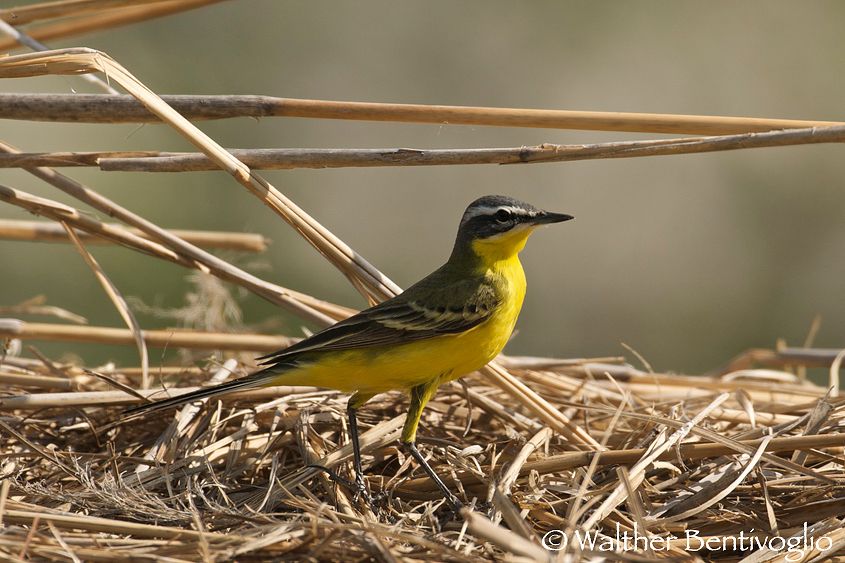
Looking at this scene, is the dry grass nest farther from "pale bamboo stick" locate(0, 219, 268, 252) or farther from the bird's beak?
the bird's beak

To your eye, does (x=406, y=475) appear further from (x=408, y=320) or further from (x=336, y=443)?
(x=408, y=320)

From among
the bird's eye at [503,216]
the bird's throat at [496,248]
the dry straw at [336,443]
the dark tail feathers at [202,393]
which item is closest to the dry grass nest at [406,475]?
the dry straw at [336,443]

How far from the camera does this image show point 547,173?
40.5 ft

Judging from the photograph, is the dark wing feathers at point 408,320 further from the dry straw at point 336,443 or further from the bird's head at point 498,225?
the bird's head at point 498,225

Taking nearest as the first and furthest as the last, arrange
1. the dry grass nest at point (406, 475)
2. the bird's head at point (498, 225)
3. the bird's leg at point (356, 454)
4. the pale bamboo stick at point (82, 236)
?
the dry grass nest at point (406, 475)
the bird's leg at point (356, 454)
the bird's head at point (498, 225)
the pale bamboo stick at point (82, 236)

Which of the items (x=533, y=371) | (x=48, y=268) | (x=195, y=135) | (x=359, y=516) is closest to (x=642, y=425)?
(x=533, y=371)

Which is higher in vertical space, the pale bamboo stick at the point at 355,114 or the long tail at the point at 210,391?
the pale bamboo stick at the point at 355,114

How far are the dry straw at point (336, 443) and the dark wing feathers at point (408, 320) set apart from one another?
15cm

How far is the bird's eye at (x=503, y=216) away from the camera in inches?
182

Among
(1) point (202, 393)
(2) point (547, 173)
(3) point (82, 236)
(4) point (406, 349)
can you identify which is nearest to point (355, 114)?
(4) point (406, 349)

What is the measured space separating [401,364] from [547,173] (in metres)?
8.57

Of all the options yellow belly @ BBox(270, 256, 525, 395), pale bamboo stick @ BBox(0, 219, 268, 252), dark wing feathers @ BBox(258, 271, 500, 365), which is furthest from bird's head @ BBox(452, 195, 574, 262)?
pale bamboo stick @ BBox(0, 219, 268, 252)

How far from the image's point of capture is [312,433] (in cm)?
418

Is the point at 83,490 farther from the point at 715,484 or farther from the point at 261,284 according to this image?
the point at 715,484
